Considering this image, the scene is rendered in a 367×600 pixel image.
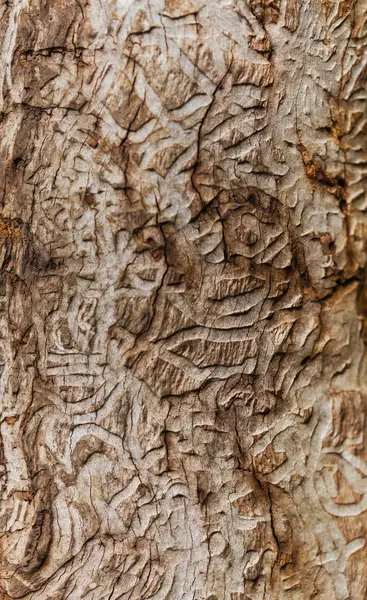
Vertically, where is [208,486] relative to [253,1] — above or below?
below

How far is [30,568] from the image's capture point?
232 cm

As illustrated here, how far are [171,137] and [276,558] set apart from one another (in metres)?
1.61

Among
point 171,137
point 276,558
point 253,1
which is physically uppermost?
point 253,1

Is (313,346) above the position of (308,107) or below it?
below

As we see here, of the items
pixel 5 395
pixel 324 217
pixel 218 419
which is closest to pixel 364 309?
pixel 324 217

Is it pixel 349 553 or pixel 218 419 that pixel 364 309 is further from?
pixel 349 553

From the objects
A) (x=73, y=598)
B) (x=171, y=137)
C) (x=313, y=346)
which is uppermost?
(x=171, y=137)

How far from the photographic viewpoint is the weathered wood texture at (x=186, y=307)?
7.39 ft

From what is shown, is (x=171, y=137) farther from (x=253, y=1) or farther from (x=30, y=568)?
(x=30, y=568)

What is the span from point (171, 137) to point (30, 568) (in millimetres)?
1707

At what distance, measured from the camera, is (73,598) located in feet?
7.67

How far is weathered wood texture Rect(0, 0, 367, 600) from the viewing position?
2.25 metres

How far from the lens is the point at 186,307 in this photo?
2.29 meters

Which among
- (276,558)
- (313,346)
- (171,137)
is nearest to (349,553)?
(276,558)
